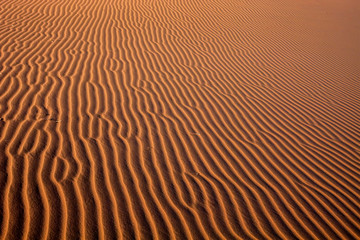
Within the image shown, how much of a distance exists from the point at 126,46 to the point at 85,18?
2500 millimetres

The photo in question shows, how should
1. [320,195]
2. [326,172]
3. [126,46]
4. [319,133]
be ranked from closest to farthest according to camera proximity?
[320,195] < [326,172] < [319,133] < [126,46]

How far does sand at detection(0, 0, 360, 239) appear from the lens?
107 inches

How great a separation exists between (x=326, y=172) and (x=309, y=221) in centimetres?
113

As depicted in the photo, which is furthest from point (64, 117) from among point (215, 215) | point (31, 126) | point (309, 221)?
point (309, 221)

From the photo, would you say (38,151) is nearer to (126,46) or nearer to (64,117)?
(64,117)

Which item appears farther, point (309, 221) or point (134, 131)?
point (134, 131)

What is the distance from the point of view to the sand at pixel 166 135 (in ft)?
8.89

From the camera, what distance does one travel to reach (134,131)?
3.91 metres

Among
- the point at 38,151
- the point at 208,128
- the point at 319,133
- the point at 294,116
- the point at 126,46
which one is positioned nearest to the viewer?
the point at 38,151

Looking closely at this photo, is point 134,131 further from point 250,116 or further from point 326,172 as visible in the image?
point 326,172

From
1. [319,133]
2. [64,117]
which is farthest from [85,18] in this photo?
[319,133]

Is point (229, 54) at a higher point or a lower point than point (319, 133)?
higher

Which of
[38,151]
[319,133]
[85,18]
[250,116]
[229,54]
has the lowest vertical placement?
[319,133]

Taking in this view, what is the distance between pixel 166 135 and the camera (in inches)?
156
